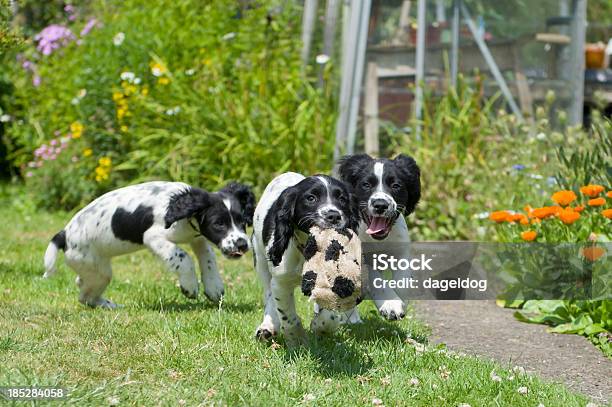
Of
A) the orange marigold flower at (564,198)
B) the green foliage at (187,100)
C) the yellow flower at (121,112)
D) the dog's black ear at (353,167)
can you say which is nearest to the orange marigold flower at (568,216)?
the orange marigold flower at (564,198)

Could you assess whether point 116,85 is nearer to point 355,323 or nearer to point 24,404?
point 355,323

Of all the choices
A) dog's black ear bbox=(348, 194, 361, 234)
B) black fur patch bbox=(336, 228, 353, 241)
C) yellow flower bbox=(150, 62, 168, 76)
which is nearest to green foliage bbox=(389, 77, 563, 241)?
yellow flower bbox=(150, 62, 168, 76)

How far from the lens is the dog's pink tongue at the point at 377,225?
4.54 meters

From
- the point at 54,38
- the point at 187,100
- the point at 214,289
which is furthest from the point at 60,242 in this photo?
the point at 54,38

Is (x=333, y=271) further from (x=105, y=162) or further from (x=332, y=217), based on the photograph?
(x=105, y=162)

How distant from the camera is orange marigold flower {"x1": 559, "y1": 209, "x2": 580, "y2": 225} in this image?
5.33 metres

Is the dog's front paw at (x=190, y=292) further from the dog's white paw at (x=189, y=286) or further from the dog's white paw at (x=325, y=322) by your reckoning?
the dog's white paw at (x=325, y=322)

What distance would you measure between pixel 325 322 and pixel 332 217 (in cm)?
84

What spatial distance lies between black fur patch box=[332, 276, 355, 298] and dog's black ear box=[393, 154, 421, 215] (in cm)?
133

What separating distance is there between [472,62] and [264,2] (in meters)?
2.90

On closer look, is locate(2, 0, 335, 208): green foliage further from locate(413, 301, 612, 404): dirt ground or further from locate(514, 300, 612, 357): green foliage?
locate(514, 300, 612, 357): green foliage

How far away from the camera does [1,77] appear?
13.8m

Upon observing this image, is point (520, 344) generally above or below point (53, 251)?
below

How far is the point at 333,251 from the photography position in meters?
3.60
